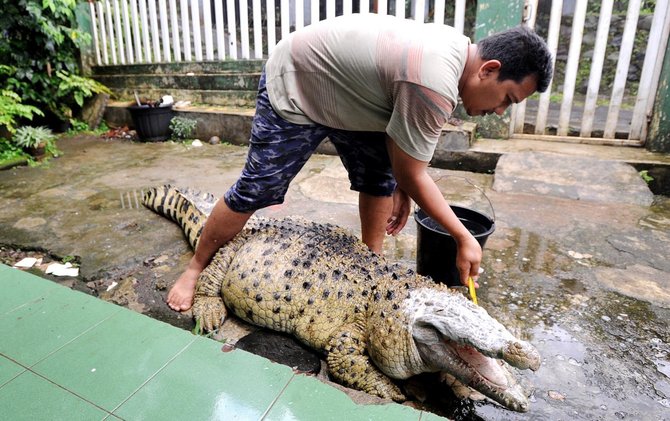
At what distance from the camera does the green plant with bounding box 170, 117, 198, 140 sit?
668cm

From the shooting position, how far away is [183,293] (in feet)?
8.25

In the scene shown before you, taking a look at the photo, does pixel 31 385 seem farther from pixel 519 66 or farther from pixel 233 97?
pixel 233 97

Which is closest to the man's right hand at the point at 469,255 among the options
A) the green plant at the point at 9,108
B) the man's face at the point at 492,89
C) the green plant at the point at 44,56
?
the man's face at the point at 492,89

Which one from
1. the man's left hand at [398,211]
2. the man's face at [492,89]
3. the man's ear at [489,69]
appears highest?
the man's ear at [489,69]

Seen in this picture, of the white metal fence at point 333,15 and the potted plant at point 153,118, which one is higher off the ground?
the white metal fence at point 333,15

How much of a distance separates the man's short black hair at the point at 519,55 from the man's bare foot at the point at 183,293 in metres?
1.93

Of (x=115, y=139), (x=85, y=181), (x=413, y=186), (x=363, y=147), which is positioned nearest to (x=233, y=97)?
(x=115, y=139)

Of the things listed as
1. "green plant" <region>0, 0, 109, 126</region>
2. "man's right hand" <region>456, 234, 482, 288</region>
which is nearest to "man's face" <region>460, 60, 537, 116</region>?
"man's right hand" <region>456, 234, 482, 288</region>

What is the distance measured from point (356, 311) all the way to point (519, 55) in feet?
4.16

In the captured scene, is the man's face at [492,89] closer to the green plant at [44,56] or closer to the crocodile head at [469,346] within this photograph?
the crocodile head at [469,346]

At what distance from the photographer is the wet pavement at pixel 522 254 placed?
192cm

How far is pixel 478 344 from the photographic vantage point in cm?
162

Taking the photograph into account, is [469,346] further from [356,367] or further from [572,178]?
[572,178]

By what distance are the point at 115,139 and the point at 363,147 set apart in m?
6.01
